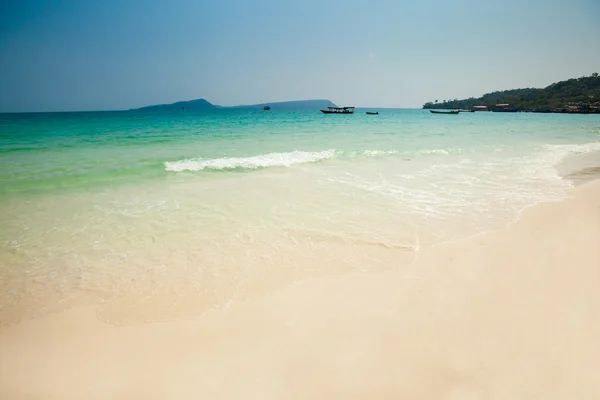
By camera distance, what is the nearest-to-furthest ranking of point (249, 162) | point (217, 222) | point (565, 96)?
point (217, 222) < point (249, 162) < point (565, 96)

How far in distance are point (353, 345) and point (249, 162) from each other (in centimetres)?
1225

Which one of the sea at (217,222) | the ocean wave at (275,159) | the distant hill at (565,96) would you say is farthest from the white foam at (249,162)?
the distant hill at (565,96)

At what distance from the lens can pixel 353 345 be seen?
3.12m

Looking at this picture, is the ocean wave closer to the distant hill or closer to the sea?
the sea

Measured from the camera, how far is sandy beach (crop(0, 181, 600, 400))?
8.73 ft

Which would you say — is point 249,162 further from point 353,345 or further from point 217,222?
point 353,345

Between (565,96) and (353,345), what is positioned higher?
(565,96)

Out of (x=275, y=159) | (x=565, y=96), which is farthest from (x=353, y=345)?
(x=565, y=96)

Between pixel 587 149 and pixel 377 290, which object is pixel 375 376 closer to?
pixel 377 290

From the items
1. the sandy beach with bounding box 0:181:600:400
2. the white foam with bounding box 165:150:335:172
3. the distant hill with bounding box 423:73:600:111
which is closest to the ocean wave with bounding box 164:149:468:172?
the white foam with bounding box 165:150:335:172

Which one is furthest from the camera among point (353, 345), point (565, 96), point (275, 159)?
point (565, 96)

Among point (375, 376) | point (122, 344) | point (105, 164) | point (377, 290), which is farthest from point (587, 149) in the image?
point (105, 164)

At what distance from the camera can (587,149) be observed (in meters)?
19.5

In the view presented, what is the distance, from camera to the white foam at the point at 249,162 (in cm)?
1326
